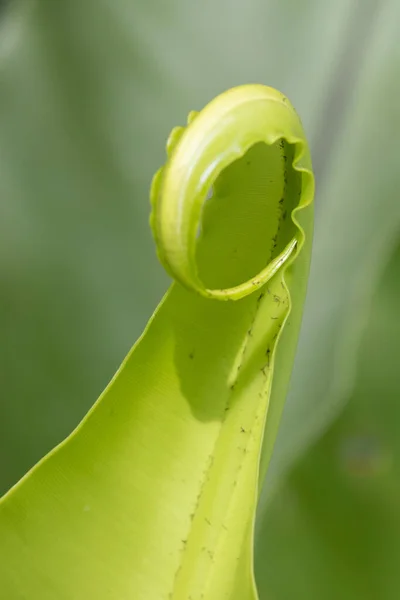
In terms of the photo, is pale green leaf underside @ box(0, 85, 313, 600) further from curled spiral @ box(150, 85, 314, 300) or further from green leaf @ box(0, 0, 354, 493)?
green leaf @ box(0, 0, 354, 493)

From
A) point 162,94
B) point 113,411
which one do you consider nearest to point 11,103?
point 162,94

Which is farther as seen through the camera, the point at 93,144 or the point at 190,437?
the point at 93,144

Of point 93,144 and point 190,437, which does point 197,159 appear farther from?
point 93,144

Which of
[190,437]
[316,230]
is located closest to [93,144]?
[316,230]

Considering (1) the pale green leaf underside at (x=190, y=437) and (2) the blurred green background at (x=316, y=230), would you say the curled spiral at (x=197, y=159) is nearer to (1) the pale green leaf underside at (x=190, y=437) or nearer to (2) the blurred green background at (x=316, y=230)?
(1) the pale green leaf underside at (x=190, y=437)

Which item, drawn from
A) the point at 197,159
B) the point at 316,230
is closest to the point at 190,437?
the point at 197,159

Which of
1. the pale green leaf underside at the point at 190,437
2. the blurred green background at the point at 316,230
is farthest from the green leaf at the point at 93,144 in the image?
the pale green leaf underside at the point at 190,437
